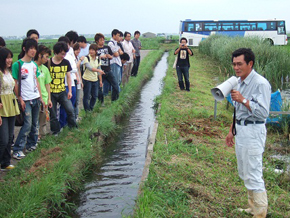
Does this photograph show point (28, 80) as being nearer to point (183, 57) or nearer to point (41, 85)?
point (41, 85)

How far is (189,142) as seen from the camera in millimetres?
6410

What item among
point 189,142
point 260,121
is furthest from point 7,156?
point 260,121

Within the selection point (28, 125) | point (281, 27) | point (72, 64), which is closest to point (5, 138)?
point (28, 125)

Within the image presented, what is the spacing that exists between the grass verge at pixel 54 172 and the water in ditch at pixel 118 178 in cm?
20

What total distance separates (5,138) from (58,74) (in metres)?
1.78

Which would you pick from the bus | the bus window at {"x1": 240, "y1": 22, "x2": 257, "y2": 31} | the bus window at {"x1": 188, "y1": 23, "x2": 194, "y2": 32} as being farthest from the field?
the bus window at {"x1": 188, "y1": 23, "x2": 194, "y2": 32}

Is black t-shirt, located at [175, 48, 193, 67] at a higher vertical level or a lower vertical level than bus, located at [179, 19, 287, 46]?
lower

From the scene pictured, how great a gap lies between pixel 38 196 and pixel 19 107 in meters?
1.83

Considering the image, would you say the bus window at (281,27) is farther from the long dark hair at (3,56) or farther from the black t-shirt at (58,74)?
the long dark hair at (3,56)

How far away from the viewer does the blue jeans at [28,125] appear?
18.1 ft

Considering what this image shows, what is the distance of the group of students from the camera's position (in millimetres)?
4996

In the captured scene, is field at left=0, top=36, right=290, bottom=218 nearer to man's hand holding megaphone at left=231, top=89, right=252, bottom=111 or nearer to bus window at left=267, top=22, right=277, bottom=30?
man's hand holding megaphone at left=231, top=89, right=252, bottom=111

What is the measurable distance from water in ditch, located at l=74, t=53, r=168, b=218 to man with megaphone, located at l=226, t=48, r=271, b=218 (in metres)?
1.52

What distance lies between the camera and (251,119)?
3.66 m
